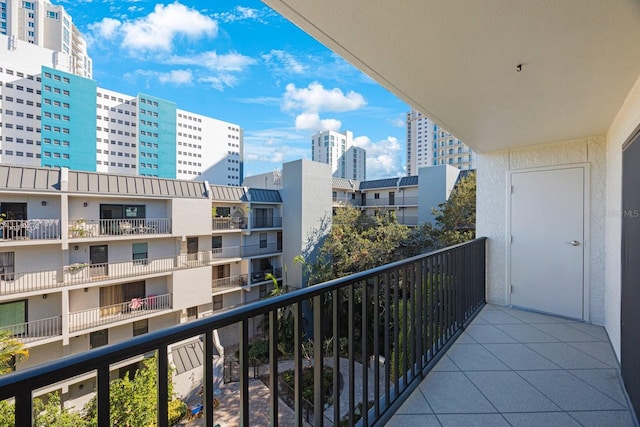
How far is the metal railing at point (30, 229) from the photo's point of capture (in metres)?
7.45

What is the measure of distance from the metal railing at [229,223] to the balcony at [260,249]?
101 cm

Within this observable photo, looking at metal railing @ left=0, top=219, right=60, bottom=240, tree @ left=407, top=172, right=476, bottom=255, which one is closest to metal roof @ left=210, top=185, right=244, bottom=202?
metal railing @ left=0, top=219, right=60, bottom=240

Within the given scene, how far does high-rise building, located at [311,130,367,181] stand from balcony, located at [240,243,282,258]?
85.3ft

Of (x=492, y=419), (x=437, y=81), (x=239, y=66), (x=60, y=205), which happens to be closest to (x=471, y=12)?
(x=437, y=81)

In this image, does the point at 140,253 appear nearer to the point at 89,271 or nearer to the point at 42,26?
the point at 89,271

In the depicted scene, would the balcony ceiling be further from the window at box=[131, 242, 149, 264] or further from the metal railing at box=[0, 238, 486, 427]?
the window at box=[131, 242, 149, 264]

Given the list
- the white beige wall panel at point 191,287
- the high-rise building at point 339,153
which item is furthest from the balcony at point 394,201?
the high-rise building at point 339,153

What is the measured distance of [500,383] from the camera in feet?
6.34

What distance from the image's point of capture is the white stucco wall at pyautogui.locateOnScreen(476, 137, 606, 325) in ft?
9.95

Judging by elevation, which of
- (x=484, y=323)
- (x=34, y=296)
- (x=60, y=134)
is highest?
(x=60, y=134)

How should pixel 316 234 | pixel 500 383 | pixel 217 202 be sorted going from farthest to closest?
pixel 316 234, pixel 217 202, pixel 500 383

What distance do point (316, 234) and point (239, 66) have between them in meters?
11.3

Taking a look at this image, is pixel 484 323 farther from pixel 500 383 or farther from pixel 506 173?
pixel 506 173

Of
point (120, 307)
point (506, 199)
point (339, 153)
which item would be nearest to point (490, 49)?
point (506, 199)
